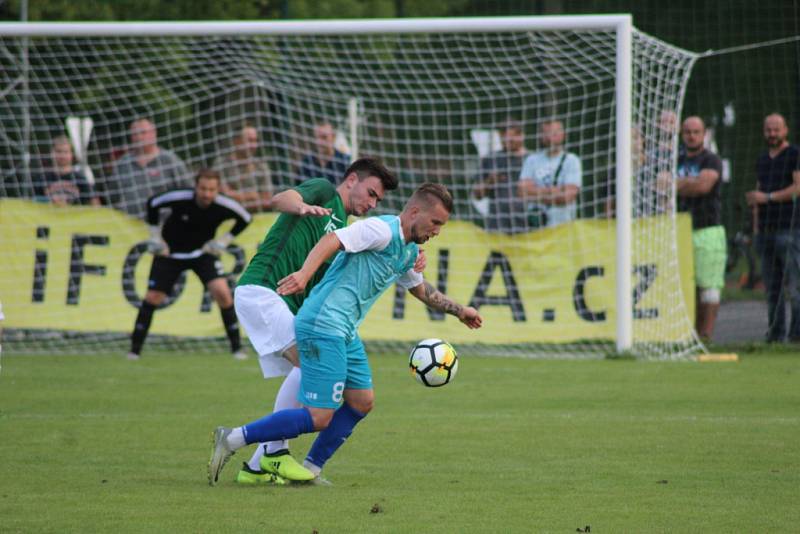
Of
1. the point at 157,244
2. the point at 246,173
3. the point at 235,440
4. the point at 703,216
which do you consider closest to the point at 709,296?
the point at 703,216

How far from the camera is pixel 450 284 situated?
14.9 m

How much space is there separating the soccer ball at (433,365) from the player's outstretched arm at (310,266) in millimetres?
952

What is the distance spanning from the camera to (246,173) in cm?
1612

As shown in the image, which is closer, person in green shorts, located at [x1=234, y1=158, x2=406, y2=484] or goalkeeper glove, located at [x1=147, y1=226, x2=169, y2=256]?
person in green shorts, located at [x1=234, y1=158, x2=406, y2=484]

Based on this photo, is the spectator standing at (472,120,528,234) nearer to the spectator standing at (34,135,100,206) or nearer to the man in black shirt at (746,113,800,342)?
the man in black shirt at (746,113,800,342)

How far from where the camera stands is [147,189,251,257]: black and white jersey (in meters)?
13.5

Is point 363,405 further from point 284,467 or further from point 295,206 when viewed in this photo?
point 295,206

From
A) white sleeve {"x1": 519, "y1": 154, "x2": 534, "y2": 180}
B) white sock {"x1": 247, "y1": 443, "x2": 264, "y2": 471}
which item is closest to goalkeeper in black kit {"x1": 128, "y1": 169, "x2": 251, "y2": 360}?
white sleeve {"x1": 519, "y1": 154, "x2": 534, "y2": 180}

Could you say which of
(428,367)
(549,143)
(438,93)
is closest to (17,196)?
→ (438,93)

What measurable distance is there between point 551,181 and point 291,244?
7.66m

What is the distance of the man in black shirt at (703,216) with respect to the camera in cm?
1462

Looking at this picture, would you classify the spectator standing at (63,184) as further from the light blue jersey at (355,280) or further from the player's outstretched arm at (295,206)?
Result: the light blue jersey at (355,280)

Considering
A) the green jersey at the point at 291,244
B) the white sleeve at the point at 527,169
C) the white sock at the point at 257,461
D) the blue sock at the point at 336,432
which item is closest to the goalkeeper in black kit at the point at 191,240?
the white sleeve at the point at 527,169

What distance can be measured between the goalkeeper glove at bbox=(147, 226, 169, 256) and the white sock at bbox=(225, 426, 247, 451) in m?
7.03
